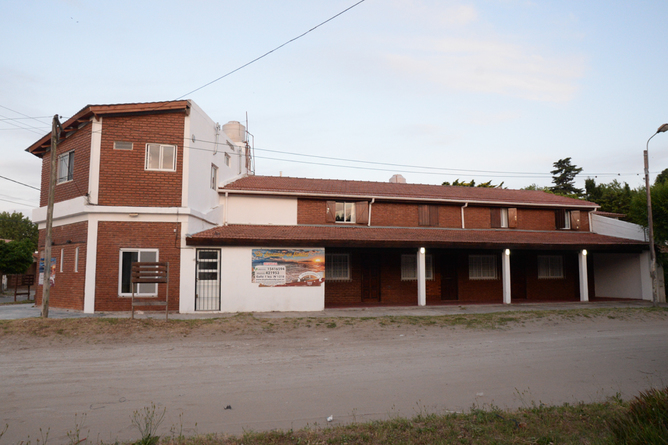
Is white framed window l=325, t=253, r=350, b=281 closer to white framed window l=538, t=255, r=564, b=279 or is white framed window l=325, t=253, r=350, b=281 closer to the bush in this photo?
white framed window l=538, t=255, r=564, b=279

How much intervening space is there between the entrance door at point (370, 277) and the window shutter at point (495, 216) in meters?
6.77

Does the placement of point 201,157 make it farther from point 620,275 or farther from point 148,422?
point 620,275

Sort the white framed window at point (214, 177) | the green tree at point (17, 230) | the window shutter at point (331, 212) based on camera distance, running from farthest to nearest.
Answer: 1. the green tree at point (17, 230)
2. the window shutter at point (331, 212)
3. the white framed window at point (214, 177)

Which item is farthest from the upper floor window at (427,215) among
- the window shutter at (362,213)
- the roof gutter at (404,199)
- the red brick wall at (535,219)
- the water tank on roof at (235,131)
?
the water tank on roof at (235,131)

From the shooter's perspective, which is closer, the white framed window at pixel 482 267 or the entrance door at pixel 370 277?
the entrance door at pixel 370 277

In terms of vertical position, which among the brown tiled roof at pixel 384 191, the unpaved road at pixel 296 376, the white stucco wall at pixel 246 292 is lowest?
the unpaved road at pixel 296 376

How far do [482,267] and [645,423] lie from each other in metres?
19.8

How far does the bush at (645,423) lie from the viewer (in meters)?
4.32

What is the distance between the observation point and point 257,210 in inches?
829

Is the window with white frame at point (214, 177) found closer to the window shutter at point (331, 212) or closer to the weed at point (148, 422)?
the window shutter at point (331, 212)

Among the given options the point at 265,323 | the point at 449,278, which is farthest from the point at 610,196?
the point at 265,323

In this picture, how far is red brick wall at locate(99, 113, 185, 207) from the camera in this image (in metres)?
16.5

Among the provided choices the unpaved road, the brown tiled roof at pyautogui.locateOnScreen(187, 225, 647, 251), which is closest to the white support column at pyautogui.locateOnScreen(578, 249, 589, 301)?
the brown tiled roof at pyautogui.locateOnScreen(187, 225, 647, 251)

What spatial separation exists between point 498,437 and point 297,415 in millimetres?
2504
